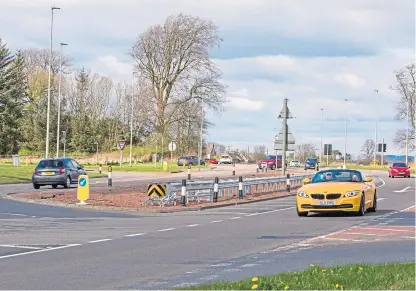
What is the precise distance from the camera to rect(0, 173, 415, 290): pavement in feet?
36.5

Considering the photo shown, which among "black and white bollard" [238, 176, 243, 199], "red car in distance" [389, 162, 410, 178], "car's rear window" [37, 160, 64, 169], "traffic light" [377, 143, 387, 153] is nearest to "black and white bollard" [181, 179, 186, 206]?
"black and white bollard" [238, 176, 243, 199]

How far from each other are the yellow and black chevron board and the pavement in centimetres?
307

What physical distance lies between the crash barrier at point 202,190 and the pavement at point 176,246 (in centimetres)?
344

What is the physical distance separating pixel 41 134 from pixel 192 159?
63.0 ft

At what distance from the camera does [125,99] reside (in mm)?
97562

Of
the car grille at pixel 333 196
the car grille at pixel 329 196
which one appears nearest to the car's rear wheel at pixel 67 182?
the car grille at pixel 329 196

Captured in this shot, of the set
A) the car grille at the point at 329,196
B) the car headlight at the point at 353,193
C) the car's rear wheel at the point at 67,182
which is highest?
the car headlight at the point at 353,193

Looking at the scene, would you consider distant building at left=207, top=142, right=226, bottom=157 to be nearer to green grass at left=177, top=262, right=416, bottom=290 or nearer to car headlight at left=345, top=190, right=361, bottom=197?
car headlight at left=345, top=190, right=361, bottom=197

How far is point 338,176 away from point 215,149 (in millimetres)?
111422

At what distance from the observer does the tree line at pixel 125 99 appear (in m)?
78.1

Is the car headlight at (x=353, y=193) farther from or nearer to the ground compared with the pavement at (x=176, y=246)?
farther from the ground

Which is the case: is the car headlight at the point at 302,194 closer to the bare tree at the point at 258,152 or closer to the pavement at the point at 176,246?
the pavement at the point at 176,246

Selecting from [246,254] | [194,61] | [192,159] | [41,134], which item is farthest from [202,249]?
[41,134]

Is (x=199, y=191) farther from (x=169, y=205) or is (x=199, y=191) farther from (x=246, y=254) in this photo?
(x=246, y=254)
